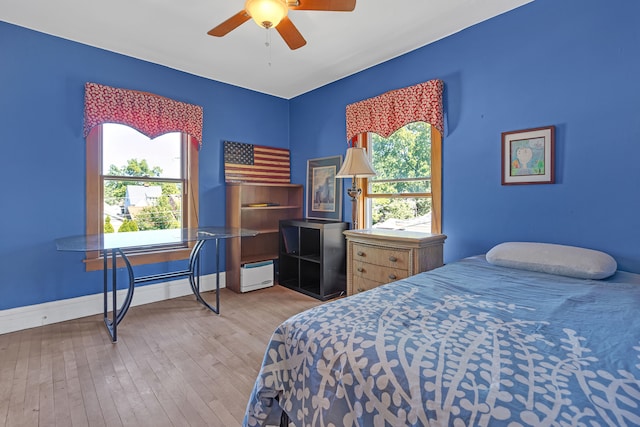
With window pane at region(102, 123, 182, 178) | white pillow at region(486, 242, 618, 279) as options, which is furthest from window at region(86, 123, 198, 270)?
white pillow at region(486, 242, 618, 279)

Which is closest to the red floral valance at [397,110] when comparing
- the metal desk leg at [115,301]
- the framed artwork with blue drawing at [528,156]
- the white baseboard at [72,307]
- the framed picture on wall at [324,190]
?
the framed picture on wall at [324,190]

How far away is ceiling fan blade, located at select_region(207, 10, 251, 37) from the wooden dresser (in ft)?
5.99

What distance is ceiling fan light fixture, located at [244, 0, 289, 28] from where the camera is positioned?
167 cm

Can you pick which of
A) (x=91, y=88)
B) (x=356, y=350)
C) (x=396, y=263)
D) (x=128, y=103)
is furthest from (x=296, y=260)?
(x=356, y=350)

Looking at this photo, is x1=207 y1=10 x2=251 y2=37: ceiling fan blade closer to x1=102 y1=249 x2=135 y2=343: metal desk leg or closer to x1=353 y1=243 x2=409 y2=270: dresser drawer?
x1=102 y1=249 x2=135 y2=343: metal desk leg

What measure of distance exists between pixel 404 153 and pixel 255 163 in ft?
6.36

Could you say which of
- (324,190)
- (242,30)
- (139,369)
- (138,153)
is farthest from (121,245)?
(324,190)

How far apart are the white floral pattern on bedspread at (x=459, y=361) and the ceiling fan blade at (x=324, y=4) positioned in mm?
1568

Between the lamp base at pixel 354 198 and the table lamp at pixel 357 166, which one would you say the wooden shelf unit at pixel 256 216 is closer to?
the lamp base at pixel 354 198

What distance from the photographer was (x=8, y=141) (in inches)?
101

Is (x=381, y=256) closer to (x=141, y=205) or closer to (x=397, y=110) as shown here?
(x=397, y=110)

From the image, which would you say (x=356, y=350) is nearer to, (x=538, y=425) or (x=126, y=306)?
(x=538, y=425)

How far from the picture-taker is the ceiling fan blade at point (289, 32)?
77.4 inches

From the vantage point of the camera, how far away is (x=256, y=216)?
4.13 meters
